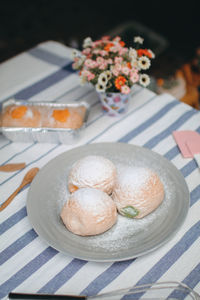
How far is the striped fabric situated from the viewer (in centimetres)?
65

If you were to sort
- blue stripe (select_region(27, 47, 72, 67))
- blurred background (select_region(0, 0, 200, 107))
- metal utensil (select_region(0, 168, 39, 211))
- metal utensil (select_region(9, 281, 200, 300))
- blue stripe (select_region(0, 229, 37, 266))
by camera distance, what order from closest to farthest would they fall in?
1. metal utensil (select_region(9, 281, 200, 300))
2. blue stripe (select_region(0, 229, 37, 266))
3. metal utensil (select_region(0, 168, 39, 211))
4. blue stripe (select_region(27, 47, 72, 67))
5. blurred background (select_region(0, 0, 200, 107))

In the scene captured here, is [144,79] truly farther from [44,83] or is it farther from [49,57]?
[49,57]

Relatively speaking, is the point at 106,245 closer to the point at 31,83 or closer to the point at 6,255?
the point at 6,255

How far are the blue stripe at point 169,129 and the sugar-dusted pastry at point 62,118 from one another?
0.22 m

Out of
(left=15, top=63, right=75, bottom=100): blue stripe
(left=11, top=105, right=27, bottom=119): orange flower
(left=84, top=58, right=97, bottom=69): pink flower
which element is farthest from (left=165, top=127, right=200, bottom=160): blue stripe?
(left=15, top=63, right=75, bottom=100): blue stripe

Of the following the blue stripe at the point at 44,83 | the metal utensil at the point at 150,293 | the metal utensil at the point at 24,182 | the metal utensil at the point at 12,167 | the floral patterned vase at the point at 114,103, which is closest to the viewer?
the metal utensil at the point at 150,293

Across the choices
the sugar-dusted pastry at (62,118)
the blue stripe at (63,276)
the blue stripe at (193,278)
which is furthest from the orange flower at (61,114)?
the blue stripe at (193,278)

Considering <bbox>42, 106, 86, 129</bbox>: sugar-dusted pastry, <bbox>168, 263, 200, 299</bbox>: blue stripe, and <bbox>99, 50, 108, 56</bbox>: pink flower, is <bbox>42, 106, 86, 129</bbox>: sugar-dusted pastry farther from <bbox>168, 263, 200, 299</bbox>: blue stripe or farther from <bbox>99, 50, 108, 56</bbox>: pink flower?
<bbox>168, 263, 200, 299</bbox>: blue stripe

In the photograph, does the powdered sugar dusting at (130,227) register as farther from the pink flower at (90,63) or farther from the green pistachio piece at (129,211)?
the pink flower at (90,63)

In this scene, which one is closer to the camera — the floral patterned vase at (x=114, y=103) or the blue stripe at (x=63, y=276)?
the blue stripe at (x=63, y=276)

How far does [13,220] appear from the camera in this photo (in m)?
0.77

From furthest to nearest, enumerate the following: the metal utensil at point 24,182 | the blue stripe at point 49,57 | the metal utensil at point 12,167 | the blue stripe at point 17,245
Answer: the blue stripe at point 49,57
the metal utensil at point 12,167
the metal utensil at point 24,182
the blue stripe at point 17,245

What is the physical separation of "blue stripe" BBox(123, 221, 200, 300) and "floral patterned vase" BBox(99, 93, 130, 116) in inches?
18.1

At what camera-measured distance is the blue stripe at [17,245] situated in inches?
27.4
